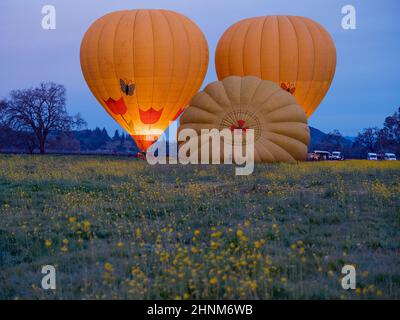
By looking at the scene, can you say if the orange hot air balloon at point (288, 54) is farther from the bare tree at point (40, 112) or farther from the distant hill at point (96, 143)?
the bare tree at point (40, 112)

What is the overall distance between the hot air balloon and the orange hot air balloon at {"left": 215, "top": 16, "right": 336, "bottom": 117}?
3.84 m

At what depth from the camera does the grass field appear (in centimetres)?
592

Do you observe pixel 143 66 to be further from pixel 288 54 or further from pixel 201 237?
pixel 201 237

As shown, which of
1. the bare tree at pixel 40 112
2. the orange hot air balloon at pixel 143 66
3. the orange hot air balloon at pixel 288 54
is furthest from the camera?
the bare tree at pixel 40 112

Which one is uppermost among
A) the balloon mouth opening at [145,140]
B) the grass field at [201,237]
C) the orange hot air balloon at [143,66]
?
the orange hot air balloon at [143,66]

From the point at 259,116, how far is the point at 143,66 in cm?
584

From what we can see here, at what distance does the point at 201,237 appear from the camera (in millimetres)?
7996

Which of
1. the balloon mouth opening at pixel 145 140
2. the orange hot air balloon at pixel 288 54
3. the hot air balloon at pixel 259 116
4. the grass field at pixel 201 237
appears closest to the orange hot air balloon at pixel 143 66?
the balloon mouth opening at pixel 145 140

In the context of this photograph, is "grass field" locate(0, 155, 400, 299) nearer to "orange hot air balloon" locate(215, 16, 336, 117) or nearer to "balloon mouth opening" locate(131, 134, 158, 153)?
"balloon mouth opening" locate(131, 134, 158, 153)

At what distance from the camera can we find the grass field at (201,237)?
19.4 ft

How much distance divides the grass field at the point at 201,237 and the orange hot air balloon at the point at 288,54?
10419 millimetres

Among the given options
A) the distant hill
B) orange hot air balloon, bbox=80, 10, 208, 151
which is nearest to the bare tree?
the distant hill

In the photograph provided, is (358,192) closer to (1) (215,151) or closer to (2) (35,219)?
(2) (35,219)
